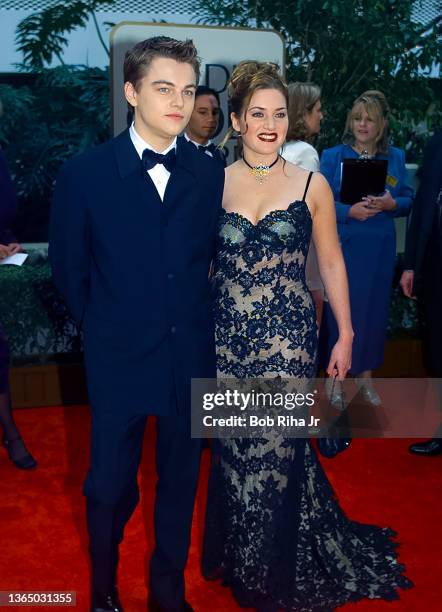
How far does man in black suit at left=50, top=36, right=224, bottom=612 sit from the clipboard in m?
2.00

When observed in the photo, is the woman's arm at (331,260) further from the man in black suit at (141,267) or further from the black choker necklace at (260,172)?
the man in black suit at (141,267)

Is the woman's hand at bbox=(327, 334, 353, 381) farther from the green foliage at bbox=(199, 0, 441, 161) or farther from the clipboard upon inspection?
the green foliage at bbox=(199, 0, 441, 161)

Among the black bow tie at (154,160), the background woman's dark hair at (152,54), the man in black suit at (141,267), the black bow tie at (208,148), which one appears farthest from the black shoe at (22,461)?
the background woman's dark hair at (152,54)

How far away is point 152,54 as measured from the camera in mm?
2240

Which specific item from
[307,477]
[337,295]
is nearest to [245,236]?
[337,295]

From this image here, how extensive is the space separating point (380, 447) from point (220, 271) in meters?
2.16

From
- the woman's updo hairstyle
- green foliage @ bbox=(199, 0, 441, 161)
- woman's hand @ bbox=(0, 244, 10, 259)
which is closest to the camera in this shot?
the woman's updo hairstyle

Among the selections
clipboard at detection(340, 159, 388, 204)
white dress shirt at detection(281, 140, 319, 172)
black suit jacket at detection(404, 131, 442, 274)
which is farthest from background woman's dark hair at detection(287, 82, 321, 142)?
black suit jacket at detection(404, 131, 442, 274)

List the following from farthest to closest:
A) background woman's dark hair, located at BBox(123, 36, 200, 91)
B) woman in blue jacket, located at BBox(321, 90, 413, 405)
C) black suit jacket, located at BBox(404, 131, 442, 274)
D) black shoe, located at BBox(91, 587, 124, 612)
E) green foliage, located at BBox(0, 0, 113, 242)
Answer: green foliage, located at BBox(0, 0, 113, 242), woman in blue jacket, located at BBox(321, 90, 413, 405), black suit jacket, located at BBox(404, 131, 442, 274), black shoe, located at BBox(91, 587, 124, 612), background woman's dark hair, located at BBox(123, 36, 200, 91)

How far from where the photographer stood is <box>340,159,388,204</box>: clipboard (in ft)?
14.2

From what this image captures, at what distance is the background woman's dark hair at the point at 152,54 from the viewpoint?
224 cm

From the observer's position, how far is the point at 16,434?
4113 millimetres

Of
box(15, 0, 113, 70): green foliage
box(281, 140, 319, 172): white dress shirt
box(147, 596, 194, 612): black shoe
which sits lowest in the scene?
box(147, 596, 194, 612): black shoe

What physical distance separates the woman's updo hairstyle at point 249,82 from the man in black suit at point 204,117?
5.38 feet
